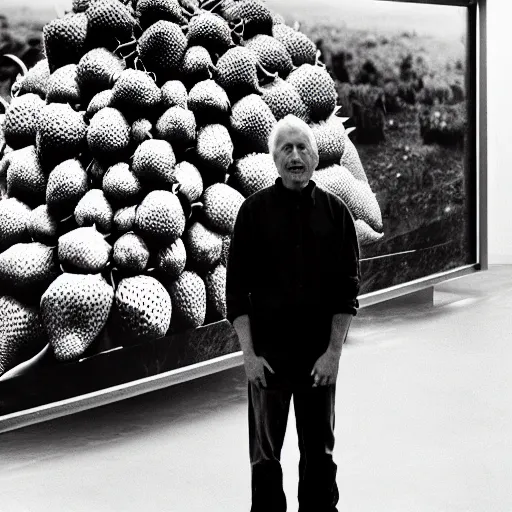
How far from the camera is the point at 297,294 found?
1.62 meters

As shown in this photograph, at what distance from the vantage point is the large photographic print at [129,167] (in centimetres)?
228

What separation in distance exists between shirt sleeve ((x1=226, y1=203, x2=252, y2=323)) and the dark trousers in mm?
148

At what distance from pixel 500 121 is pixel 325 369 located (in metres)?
4.96

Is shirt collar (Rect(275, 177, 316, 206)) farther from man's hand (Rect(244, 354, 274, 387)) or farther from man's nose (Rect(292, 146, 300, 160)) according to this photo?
man's hand (Rect(244, 354, 274, 387))

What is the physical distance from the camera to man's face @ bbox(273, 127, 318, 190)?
5.30 feet

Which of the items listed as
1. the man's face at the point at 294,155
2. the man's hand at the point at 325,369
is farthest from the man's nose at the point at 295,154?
the man's hand at the point at 325,369

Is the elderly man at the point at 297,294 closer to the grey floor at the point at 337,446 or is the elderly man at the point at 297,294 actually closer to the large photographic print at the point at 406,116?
the grey floor at the point at 337,446

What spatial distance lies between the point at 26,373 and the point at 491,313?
2848 mm

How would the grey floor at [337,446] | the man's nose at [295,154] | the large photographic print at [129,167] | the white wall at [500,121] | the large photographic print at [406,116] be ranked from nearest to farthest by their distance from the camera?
the man's nose at [295,154], the grey floor at [337,446], the large photographic print at [129,167], the large photographic print at [406,116], the white wall at [500,121]

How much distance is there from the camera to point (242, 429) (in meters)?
2.60

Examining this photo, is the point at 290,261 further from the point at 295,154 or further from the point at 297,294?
the point at 295,154

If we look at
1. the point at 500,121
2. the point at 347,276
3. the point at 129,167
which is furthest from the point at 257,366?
the point at 500,121

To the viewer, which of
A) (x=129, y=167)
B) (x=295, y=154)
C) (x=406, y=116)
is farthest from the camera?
(x=406, y=116)

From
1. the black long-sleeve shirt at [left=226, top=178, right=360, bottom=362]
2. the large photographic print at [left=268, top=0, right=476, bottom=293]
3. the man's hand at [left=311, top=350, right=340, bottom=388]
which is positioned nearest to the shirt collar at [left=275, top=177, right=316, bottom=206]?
the black long-sleeve shirt at [left=226, top=178, right=360, bottom=362]
